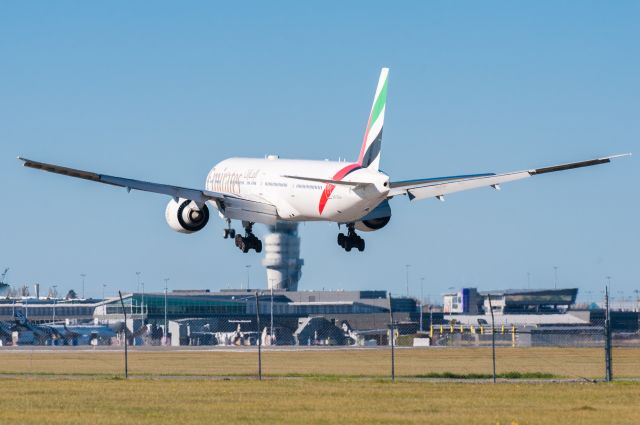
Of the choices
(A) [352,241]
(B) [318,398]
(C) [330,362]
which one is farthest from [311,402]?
(C) [330,362]

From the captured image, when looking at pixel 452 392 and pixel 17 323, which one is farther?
pixel 17 323

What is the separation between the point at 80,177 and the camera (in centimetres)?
6731

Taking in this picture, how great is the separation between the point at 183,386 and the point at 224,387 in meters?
1.77

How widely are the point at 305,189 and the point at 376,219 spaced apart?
13.4 ft

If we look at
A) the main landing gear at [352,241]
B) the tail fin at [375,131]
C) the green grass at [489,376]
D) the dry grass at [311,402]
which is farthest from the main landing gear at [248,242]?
the dry grass at [311,402]

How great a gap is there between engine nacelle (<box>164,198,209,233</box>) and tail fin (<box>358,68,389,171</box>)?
1058 centimetres

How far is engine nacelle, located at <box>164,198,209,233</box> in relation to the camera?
75.1 m

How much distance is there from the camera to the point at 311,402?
145 ft

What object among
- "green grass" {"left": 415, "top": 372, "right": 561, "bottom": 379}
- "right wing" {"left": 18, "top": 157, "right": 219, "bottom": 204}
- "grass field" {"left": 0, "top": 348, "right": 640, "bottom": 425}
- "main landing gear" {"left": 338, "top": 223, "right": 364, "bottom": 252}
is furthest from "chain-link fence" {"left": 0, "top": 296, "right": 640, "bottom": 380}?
"right wing" {"left": 18, "top": 157, "right": 219, "bottom": 204}

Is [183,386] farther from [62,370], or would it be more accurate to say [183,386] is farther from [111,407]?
[62,370]

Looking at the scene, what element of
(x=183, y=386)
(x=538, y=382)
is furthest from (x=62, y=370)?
(x=538, y=382)

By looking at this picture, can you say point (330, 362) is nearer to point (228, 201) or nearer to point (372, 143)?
point (228, 201)

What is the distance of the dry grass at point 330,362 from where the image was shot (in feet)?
236

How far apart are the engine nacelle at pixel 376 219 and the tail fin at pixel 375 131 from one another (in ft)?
7.60
